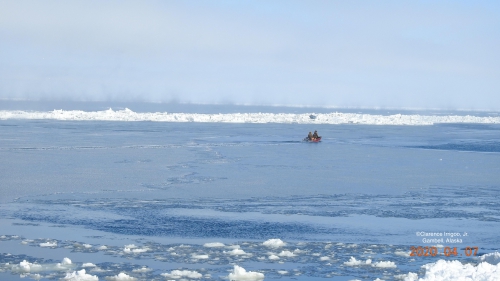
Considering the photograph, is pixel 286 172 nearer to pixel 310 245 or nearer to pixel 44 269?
pixel 310 245

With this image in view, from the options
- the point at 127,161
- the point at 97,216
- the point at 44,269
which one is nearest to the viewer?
the point at 44,269

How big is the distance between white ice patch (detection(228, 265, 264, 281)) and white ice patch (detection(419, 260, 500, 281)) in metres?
1.87

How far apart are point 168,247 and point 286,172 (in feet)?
29.5

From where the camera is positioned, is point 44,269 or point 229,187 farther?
point 229,187

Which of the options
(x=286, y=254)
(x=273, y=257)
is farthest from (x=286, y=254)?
(x=273, y=257)

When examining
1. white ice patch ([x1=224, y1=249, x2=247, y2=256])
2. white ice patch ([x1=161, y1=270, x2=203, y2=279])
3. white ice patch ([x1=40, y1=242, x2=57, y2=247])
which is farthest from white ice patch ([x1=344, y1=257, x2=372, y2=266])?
white ice patch ([x1=40, y1=242, x2=57, y2=247])

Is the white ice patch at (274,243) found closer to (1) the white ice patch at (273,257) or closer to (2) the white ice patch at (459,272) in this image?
(1) the white ice patch at (273,257)

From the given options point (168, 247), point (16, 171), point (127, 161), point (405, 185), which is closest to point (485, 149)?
point (405, 185)

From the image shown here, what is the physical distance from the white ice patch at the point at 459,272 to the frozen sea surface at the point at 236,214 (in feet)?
0.11

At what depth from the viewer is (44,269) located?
24.5 ft

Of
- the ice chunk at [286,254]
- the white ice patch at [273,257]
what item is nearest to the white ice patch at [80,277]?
the white ice patch at [273,257]

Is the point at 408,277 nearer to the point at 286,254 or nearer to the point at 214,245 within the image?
the point at 286,254
